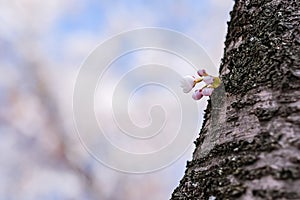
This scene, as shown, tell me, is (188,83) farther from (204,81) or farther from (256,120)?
(256,120)

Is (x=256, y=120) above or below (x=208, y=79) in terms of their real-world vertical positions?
below

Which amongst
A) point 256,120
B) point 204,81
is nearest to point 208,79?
point 204,81

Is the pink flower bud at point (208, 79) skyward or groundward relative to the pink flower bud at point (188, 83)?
groundward

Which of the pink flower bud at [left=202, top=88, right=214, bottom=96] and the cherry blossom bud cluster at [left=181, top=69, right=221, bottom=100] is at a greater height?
the cherry blossom bud cluster at [left=181, top=69, right=221, bottom=100]

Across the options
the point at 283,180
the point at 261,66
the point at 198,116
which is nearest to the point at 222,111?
the point at 261,66

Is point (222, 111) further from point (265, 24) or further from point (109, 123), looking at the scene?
point (109, 123)
